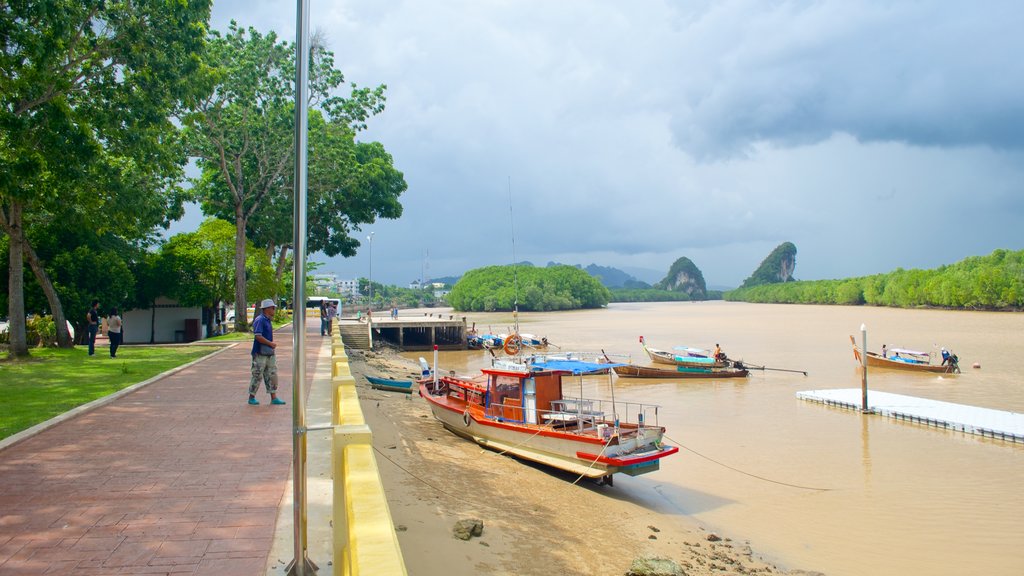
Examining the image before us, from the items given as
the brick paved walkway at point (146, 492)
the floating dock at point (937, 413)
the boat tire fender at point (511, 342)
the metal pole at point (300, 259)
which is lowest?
the floating dock at point (937, 413)

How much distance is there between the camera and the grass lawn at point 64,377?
36.0 feet

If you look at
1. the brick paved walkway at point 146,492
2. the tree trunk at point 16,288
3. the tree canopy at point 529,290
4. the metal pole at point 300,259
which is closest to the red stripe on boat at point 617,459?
the brick paved walkway at point 146,492

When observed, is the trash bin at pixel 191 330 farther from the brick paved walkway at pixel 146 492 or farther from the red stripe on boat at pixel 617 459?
the red stripe on boat at pixel 617 459

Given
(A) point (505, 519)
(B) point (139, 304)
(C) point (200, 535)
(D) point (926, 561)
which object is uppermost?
(B) point (139, 304)

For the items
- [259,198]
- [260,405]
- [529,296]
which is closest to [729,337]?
[259,198]

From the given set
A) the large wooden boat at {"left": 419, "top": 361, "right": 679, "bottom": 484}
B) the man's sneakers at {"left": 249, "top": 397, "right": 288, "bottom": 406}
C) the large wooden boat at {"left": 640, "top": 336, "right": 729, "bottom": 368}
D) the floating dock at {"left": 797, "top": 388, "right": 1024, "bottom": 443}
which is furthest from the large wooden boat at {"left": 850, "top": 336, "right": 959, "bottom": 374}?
the man's sneakers at {"left": 249, "top": 397, "right": 288, "bottom": 406}

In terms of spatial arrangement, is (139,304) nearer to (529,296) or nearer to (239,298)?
(239,298)

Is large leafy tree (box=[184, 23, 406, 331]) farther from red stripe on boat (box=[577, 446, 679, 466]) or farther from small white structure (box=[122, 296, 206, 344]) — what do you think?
red stripe on boat (box=[577, 446, 679, 466])

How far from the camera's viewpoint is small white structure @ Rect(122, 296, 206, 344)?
1283 inches

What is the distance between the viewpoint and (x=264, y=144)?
32344 mm

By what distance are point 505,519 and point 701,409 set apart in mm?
15440

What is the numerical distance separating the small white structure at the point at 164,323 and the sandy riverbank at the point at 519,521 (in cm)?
2071

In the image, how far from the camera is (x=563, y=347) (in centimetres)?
5156

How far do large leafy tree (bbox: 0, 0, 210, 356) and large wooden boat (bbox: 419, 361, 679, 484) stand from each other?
418 inches
